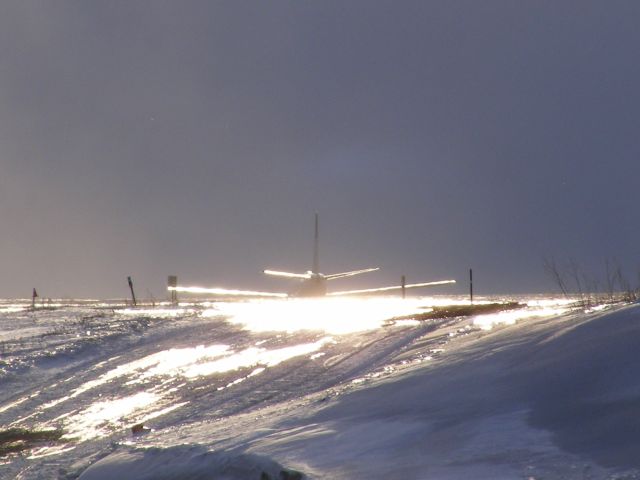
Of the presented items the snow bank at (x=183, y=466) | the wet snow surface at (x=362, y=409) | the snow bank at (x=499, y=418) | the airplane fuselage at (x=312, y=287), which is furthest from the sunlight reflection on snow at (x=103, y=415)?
the airplane fuselage at (x=312, y=287)

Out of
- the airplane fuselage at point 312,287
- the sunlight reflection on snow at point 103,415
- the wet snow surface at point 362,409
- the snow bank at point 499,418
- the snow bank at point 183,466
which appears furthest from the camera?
Answer: the airplane fuselage at point 312,287

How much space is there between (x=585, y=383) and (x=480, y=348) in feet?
7.98

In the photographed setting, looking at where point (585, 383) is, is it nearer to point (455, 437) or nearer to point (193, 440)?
point (455, 437)

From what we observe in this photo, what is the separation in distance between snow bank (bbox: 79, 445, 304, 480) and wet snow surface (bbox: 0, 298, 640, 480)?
2 centimetres

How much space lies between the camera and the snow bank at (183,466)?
6262 millimetres

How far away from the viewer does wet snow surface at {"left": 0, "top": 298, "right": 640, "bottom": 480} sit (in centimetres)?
578

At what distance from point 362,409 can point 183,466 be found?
Result: 1.71 meters

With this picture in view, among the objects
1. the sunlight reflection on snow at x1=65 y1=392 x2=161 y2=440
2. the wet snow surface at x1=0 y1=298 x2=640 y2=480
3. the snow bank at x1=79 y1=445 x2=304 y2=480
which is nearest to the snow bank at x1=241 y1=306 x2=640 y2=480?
the wet snow surface at x1=0 y1=298 x2=640 y2=480

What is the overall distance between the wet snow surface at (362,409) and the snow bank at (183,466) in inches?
0.7

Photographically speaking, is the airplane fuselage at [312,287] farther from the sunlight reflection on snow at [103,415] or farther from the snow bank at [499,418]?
the snow bank at [499,418]

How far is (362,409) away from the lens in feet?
24.6

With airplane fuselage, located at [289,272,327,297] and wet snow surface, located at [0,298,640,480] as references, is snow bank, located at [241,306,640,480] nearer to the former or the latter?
wet snow surface, located at [0,298,640,480]

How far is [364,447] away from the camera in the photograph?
20.6 ft

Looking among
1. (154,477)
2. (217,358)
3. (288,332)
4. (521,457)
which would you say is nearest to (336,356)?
(217,358)
